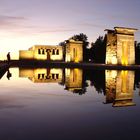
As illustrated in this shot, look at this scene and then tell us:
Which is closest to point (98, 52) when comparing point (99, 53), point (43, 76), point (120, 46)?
point (99, 53)

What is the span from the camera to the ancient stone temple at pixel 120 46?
98.4 feet

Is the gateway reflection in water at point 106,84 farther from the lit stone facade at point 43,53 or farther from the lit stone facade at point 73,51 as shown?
the lit stone facade at point 43,53

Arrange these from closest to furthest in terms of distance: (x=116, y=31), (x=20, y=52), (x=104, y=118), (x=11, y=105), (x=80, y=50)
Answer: (x=104, y=118) → (x=11, y=105) → (x=116, y=31) → (x=80, y=50) → (x=20, y=52)

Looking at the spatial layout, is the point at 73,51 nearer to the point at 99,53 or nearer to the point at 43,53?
the point at 43,53

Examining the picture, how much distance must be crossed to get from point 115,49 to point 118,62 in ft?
4.67

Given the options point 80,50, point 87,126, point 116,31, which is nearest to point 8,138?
point 87,126

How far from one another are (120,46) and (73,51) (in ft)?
40.5

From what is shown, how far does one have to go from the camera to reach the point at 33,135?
13.2 ft

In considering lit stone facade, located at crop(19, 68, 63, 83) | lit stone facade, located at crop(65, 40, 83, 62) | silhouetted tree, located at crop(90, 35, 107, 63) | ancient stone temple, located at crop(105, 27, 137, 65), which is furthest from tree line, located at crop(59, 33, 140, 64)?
lit stone facade, located at crop(19, 68, 63, 83)

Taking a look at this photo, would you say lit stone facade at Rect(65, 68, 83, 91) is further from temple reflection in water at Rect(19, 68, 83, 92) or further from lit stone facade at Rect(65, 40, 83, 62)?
lit stone facade at Rect(65, 40, 83, 62)

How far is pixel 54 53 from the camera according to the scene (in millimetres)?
46469

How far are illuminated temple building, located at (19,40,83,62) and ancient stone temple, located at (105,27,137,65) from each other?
34.6 ft

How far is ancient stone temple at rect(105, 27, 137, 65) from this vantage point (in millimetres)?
29984

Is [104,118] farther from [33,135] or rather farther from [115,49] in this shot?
[115,49]
